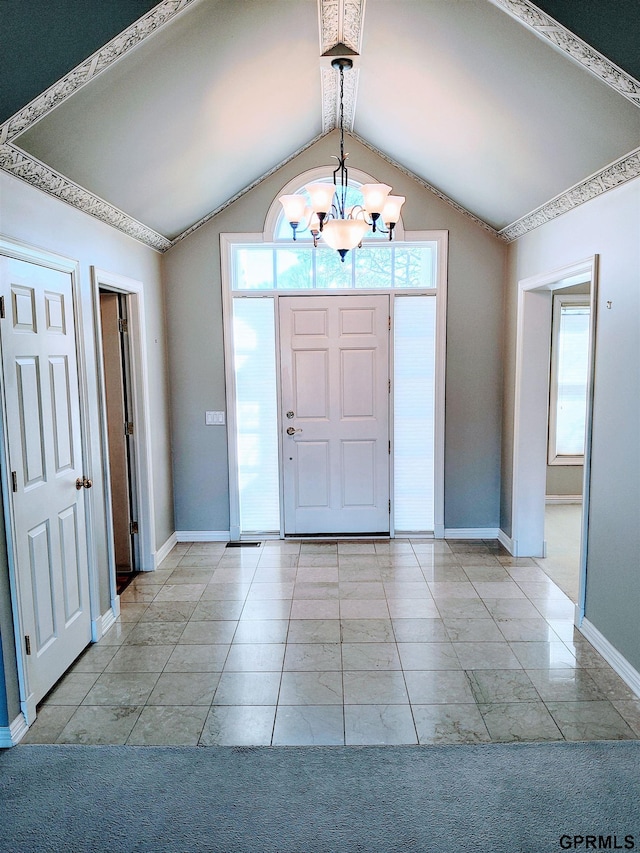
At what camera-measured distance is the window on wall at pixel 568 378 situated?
608 cm

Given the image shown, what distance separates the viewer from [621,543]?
9.32 feet

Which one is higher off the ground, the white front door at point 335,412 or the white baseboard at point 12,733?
the white front door at point 335,412

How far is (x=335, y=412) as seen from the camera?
4855mm

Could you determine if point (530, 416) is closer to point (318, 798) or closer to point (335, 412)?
point (335, 412)

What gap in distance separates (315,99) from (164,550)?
3.55 m

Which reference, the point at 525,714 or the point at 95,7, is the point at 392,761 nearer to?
the point at 525,714

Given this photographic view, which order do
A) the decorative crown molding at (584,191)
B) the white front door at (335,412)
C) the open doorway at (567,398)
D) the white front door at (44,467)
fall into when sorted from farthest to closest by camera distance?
the open doorway at (567,398) < the white front door at (335,412) < the decorative crown molding at (584,191) < the white front door at (44,467)

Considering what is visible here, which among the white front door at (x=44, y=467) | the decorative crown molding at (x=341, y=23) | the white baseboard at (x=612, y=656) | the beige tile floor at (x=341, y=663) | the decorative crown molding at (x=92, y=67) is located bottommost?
the beige tile floor at (x=341, y=663)

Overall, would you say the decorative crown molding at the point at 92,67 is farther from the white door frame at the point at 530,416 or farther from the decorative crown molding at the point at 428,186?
the white door frame at the point at 530,416

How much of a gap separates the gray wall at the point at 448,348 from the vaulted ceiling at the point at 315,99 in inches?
20.8

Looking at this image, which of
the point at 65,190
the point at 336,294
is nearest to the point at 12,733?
the point at 65,190

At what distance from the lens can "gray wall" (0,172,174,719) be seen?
8.05ft

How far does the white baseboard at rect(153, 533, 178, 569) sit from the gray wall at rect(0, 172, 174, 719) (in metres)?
0.05

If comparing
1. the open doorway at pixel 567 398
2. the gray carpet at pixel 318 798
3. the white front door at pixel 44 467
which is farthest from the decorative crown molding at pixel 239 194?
the gray carpet at pixel 318 798
